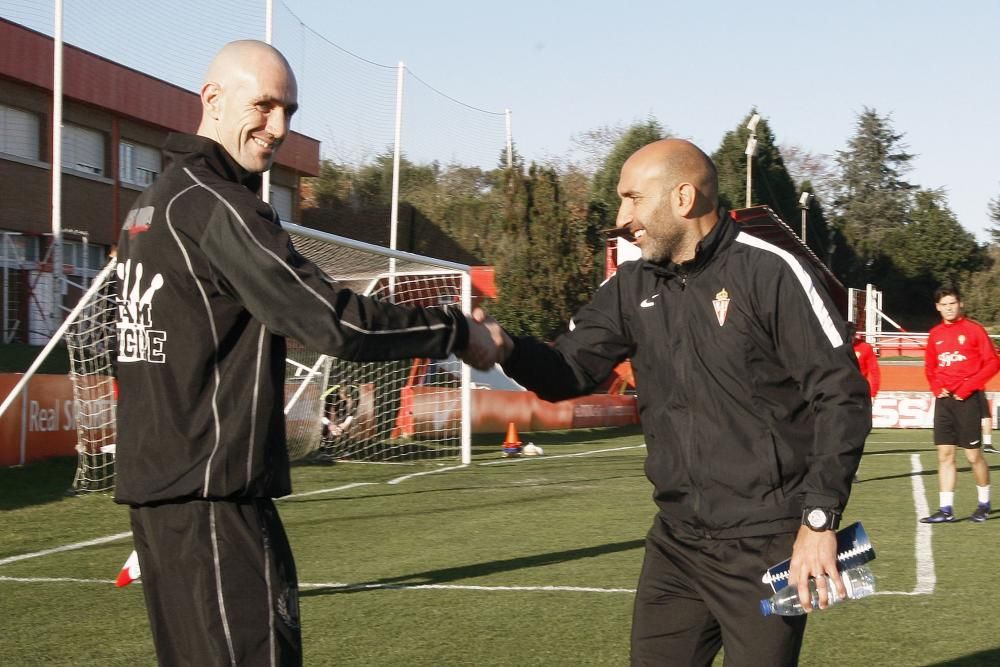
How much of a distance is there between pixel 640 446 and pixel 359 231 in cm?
1737

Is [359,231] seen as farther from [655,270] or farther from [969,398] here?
[655,270]

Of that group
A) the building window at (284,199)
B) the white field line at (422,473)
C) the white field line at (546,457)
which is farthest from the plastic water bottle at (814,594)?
the building window at (284,199)

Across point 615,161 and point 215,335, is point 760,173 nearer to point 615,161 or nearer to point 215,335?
point 615,161

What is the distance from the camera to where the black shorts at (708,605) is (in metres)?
3.27

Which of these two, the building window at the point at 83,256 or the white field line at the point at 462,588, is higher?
the building window at the point at 83,256

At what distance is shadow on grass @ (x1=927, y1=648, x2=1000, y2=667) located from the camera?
575 centimetres

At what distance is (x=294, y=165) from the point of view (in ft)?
104

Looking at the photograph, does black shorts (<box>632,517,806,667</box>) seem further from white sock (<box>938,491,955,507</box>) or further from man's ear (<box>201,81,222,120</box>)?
white sock (<box>938,491,955,507</box>)

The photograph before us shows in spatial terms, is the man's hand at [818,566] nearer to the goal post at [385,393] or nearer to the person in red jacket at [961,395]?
the person in red jacket at [961,395]

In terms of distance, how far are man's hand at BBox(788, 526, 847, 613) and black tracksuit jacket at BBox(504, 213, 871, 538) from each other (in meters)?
0.10

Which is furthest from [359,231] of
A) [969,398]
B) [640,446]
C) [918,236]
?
[918,236]

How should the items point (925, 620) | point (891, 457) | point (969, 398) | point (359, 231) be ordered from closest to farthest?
point (925, 620), point (969, 398), point (891, 457), point (359, 231)

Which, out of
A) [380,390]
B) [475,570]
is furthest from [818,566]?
[380,390]

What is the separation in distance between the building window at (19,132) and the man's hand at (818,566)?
24.2 meters
